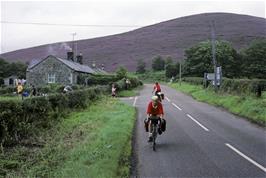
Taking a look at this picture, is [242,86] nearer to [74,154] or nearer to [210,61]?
[74,154]

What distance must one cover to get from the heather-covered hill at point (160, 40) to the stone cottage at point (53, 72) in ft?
233

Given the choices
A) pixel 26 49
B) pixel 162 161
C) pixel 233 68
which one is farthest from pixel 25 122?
pixel 26 49

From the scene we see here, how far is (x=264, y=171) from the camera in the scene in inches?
404

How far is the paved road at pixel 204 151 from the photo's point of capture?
33.7 feet

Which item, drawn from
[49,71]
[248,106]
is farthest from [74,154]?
[49,71]

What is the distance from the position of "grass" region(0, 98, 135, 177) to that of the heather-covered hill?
122 meters

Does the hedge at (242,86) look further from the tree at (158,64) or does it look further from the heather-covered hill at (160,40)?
the heather-covered hill at (160,40)

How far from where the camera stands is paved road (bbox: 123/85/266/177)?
10266 mm

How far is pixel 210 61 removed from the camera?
84.9m

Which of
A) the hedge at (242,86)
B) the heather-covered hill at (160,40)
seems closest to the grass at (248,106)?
the hedge at (242,86)

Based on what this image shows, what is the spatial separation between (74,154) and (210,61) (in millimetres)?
75894

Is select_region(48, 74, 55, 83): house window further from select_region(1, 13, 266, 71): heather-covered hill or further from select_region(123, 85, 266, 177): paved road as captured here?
select_region(1, 13, 266, 71): heather-covered hill

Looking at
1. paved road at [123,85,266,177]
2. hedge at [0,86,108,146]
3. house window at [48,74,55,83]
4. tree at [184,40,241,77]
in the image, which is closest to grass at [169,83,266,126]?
paved road at [123,85,266,177]

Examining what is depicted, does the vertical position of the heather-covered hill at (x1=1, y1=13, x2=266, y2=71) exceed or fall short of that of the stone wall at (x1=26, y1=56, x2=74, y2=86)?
it exceeds it
